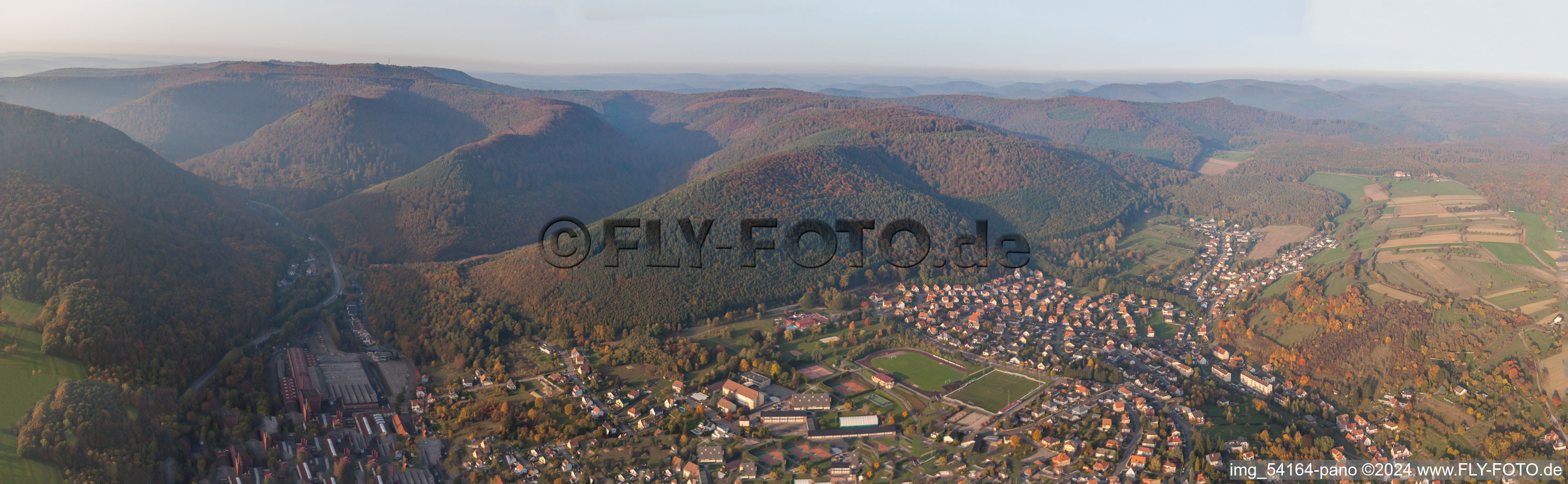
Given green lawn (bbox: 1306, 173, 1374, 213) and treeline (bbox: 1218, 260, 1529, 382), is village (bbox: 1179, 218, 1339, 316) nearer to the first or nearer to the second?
treeline (bbox: 1218, 260, 1529, 382)

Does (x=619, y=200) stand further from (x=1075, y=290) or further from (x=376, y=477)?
(x=376, y=477)

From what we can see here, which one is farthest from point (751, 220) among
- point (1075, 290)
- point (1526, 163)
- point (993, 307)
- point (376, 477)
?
point (1526, 163)

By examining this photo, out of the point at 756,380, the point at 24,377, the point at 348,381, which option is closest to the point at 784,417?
the point at 756,380

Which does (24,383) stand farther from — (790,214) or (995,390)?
(790,214)

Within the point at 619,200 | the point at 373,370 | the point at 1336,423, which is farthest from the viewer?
the point at 619,200

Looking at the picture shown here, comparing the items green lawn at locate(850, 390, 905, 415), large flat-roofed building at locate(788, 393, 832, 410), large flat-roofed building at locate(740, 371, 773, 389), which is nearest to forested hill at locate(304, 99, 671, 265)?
large flat-roofed building at locate(740, 371, 773, 389)
